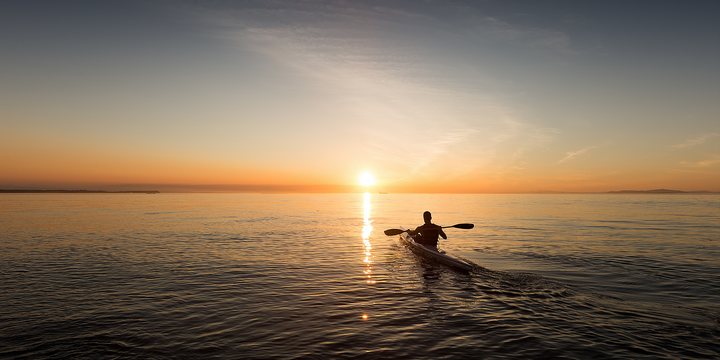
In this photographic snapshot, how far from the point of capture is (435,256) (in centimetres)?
2383

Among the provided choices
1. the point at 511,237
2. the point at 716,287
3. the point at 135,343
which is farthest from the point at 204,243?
the point at 716,287

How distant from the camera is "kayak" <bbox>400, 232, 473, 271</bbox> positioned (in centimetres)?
→ 2072

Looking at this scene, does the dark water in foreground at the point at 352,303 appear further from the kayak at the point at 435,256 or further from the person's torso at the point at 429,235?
the person's torso at the point at 429,235

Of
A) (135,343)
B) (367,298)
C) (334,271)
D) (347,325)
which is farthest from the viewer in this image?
(334,271)

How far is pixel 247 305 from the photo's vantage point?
14.6 metres

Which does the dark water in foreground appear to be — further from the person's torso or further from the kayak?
the person's torso

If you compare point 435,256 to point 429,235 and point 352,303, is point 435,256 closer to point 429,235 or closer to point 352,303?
point 429,235

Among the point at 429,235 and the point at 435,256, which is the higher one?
the point at 429,235

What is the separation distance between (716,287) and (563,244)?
14801 millimetres

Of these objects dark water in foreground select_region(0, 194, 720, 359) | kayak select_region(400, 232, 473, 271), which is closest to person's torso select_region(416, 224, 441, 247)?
kayak select_region(400, 232, 473, 271)

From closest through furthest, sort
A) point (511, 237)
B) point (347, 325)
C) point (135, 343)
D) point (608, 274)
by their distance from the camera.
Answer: point (135, 343)
point (347, 325)
point (608, 274)
point (511, 237)

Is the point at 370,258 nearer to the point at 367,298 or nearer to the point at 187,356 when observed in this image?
the point at 367,298

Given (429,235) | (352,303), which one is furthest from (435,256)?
(352,303)

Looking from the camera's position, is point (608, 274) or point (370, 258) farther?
point (370, 258)
